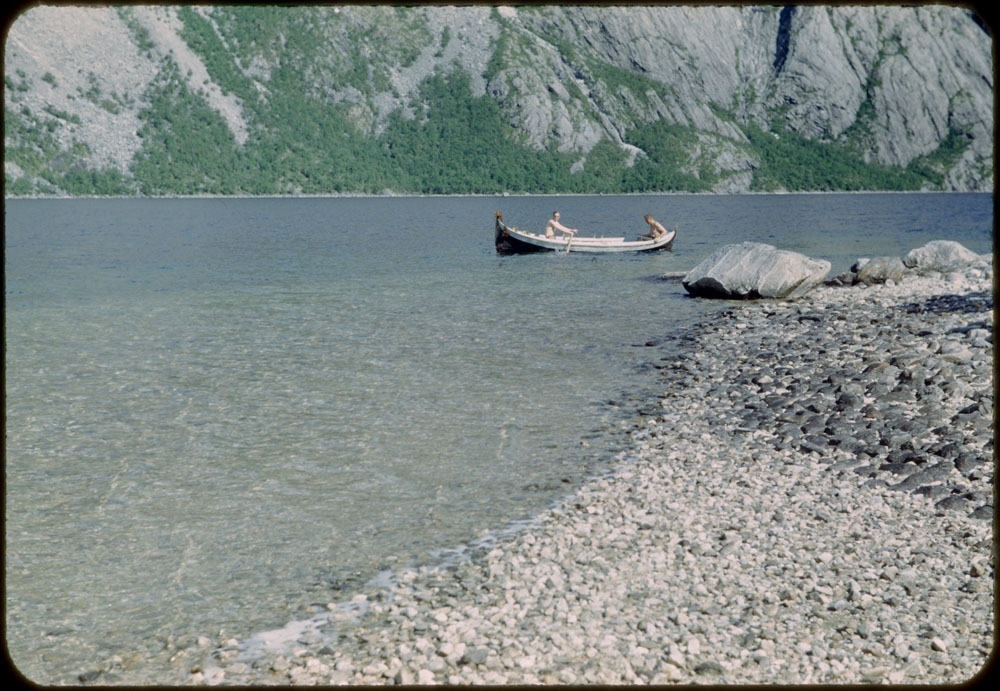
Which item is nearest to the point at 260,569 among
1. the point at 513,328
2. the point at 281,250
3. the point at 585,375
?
the point at 585,375

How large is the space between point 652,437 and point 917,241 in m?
70.4

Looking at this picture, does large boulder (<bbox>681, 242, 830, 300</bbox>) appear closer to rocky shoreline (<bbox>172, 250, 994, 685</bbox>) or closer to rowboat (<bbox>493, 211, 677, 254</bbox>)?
rocky shoreline (<bbox>172, 250, 994, 685</bbox>)

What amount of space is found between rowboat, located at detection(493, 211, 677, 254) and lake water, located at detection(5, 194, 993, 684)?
1301 centimetres

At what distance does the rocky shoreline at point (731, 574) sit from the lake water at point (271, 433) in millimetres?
1038

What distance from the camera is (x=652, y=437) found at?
18.5 metres

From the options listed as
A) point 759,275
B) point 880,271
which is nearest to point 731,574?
point 759,275

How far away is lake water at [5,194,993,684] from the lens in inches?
468

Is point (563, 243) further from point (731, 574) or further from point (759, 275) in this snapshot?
point (731, 574)

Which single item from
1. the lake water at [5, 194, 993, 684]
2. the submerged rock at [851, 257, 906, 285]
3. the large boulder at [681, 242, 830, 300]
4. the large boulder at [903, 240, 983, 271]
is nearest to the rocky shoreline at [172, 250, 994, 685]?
the lake water at [5, 194, 993, 684]

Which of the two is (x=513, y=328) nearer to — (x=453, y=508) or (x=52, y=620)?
(x=453, y=508)

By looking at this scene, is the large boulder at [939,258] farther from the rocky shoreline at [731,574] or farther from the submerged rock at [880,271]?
the rocky shoreline at [731,574]

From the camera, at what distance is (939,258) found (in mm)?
44719

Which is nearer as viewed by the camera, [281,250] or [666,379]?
[666,379]

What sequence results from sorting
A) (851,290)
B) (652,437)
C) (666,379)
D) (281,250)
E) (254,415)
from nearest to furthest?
(652,437) → (254,415) → (666,379) → (851,290) → (281,250)
